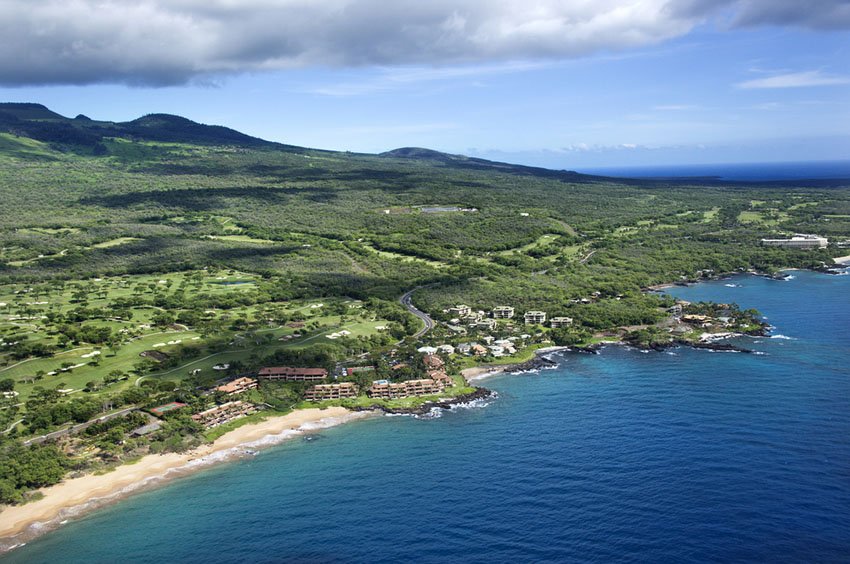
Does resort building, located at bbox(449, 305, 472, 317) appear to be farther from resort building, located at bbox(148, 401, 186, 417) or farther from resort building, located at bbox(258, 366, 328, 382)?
resort building, located at bbox(148, 401, 186, 417)

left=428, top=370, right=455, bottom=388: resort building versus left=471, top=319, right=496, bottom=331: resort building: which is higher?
left=471, top=319, right=496, bottom=331: resort building

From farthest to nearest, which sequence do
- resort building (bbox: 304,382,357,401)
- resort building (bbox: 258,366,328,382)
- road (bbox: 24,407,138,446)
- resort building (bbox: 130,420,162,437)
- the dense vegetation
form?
resort building (bbox: 258,366,328,382), resort building (bbox: 304,382,357,401), the dense vegetation, resort building (bbox: 130,420,162,437), road (bbox: 24,407,138,446)

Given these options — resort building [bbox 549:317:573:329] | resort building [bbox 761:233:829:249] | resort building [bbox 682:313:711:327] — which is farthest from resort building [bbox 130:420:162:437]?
resort building [bbox 761:233:829:249]

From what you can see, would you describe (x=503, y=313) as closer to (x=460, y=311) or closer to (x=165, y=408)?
(x=460, y=311)

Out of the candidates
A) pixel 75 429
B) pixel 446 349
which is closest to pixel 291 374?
pixel 446 349

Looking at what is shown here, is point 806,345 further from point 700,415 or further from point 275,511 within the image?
point 275,511

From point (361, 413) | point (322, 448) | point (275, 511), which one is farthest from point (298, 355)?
point (275, 511)
